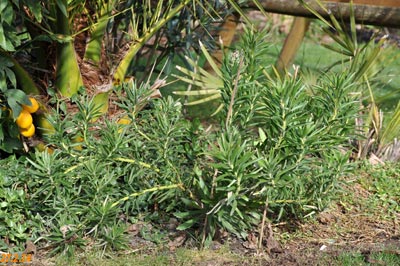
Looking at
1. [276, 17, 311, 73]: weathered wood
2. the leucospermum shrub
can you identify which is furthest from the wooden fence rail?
[276, 17, 311, 73]: weathered wood

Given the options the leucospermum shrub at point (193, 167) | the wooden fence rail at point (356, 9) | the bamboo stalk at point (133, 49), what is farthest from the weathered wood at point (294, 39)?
the leucospermum shrub at point (193, 167)

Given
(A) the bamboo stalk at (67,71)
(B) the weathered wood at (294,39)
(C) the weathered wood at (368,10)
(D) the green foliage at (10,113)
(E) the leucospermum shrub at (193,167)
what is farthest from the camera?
(B) the weathered wood at (294,39)

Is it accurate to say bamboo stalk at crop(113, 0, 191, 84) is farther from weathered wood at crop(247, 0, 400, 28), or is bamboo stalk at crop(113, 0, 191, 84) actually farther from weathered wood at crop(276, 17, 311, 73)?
weathered wood at crop(276, 17, 311, 73)

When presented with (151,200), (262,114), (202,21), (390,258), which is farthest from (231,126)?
(202,21)

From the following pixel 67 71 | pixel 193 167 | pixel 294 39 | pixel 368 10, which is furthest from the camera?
pixel 294 39

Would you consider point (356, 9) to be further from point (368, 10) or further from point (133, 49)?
point (133, 49)

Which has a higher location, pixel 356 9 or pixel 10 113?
pixel 356 9

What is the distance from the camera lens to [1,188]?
3.88 m

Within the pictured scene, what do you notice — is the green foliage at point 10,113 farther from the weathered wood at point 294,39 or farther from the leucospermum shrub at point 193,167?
the weathered wood at point 294,39

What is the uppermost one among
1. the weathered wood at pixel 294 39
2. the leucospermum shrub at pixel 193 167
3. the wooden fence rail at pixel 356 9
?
the wooden fence rail at pixel 356 9

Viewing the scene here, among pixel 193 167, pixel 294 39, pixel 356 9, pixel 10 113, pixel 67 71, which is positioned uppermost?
pixel 356 9

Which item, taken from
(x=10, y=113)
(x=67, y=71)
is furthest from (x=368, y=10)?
(x=10, y=113)

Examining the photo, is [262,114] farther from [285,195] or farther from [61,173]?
[61,173]

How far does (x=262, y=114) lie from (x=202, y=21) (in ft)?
4.43
